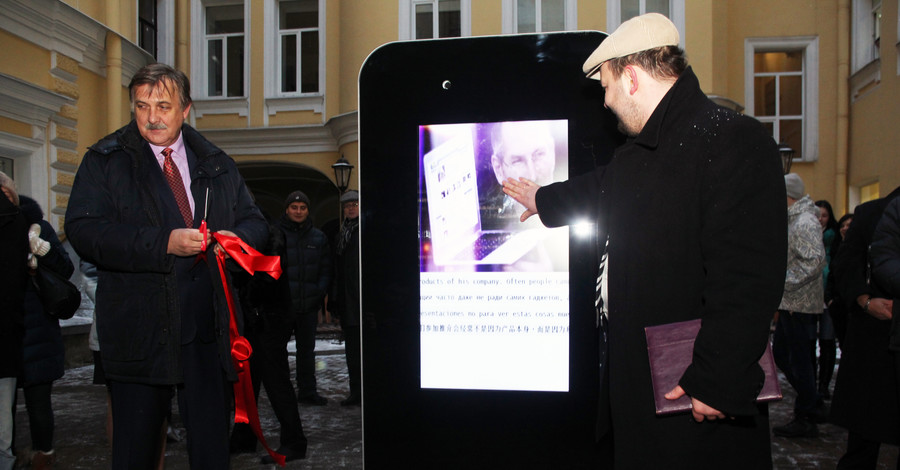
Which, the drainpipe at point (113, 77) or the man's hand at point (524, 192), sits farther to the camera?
the drainpipe at point (113, 77)

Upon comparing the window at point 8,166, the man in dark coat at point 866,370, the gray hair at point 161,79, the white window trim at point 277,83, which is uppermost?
the white window trim at point 277,83

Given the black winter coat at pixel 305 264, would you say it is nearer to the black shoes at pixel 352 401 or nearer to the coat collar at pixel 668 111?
the black shoes at pixel 352 401

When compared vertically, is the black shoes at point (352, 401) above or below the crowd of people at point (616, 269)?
below

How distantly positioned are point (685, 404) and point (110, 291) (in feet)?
6.36

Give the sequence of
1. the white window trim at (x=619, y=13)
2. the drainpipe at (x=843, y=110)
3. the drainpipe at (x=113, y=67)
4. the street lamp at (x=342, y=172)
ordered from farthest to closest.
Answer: the drainpipe at (x=843, y=110) → the white window trim at (x=619, y=13) → the street lamp at (x=342, y=172) → the drainpipe at (x=113, y=67)

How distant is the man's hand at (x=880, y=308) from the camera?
361 cm

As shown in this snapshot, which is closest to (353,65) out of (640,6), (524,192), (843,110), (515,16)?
(515,16)

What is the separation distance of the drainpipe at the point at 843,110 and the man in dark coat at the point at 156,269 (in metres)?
15.0

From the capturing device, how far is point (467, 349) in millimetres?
2787

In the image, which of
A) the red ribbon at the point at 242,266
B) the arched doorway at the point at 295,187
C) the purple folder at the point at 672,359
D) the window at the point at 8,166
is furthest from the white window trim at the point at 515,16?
the purple folder at the point at 672,359

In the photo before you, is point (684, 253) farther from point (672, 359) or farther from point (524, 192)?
point (524, 192)

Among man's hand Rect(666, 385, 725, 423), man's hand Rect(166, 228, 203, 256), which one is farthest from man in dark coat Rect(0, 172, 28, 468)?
man's hand Rect(666, 385, 725, 423)

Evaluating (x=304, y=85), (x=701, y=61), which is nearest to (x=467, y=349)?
(x=701, y=61)

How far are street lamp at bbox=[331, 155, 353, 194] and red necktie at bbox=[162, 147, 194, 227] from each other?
1083 centimetres
